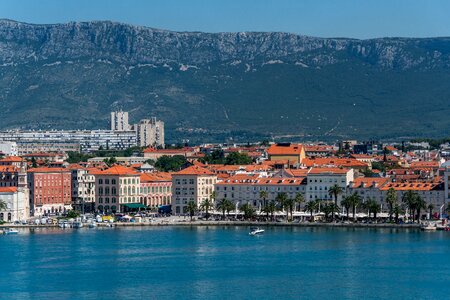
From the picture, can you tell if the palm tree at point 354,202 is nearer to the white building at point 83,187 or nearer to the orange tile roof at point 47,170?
the white building at point 83,187

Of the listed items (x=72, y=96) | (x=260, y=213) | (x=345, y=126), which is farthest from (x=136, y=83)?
(x=260, y=213)

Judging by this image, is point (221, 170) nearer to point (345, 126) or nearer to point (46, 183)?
point (46, 183)

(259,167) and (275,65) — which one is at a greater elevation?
(275,65)

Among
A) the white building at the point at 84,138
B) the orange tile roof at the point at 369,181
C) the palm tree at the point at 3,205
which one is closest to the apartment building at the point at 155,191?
the palm tree at the point at 3,205

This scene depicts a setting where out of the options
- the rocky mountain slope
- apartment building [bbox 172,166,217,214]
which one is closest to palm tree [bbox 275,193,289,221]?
apartment building [bbox 172,166,217,214]

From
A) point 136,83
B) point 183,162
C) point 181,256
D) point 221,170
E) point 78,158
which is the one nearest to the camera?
point 181,256

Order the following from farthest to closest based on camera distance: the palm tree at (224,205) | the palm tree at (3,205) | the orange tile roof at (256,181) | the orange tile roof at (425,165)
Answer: the orange tile roof at (425,165) < the orange tile roof at (256,181) < the palm tree at (3,205) < the palm tree at (224,205)
